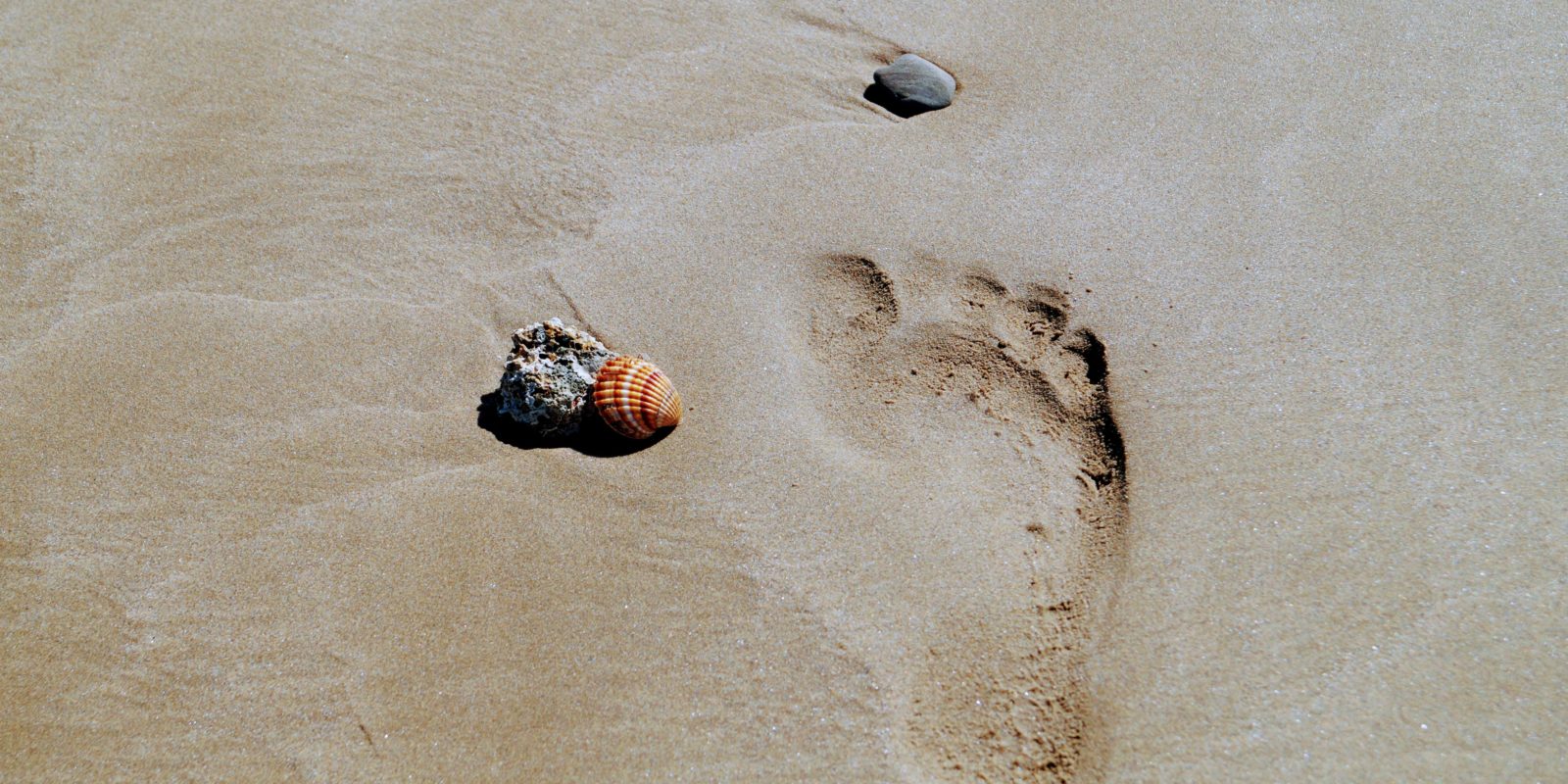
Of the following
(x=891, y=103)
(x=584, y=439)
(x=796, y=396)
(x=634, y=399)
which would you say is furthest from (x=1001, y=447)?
(x=891, y=103)

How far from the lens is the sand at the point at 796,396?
2098 millimetres

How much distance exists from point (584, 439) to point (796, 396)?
0.60 m

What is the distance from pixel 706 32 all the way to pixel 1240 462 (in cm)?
256

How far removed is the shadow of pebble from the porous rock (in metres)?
0.02

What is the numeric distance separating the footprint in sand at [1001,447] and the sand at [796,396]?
0.04 feet

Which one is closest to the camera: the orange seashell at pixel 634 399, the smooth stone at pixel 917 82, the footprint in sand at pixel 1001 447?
the footprint in sand at pixel 1001 447

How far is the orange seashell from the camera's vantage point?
8.12 feet

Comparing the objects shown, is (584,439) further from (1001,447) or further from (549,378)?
(1001,447)

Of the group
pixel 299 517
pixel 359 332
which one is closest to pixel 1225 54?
pixel 359 332

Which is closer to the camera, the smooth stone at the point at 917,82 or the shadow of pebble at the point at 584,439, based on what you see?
the shadow of pebble at the point at 584,439

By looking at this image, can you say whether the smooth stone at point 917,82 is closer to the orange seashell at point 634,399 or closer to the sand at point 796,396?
the sand at point 796,396

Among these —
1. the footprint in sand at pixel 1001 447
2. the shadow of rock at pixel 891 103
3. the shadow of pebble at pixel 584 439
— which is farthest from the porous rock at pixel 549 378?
the shadow of rock at pixel 891 103

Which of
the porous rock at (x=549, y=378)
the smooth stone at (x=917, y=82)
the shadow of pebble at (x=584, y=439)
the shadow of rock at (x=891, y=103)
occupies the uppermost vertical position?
the smooth stone at (x=917, y=82)

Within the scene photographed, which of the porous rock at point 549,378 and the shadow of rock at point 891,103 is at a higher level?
the shadow of rock at point 891,103
